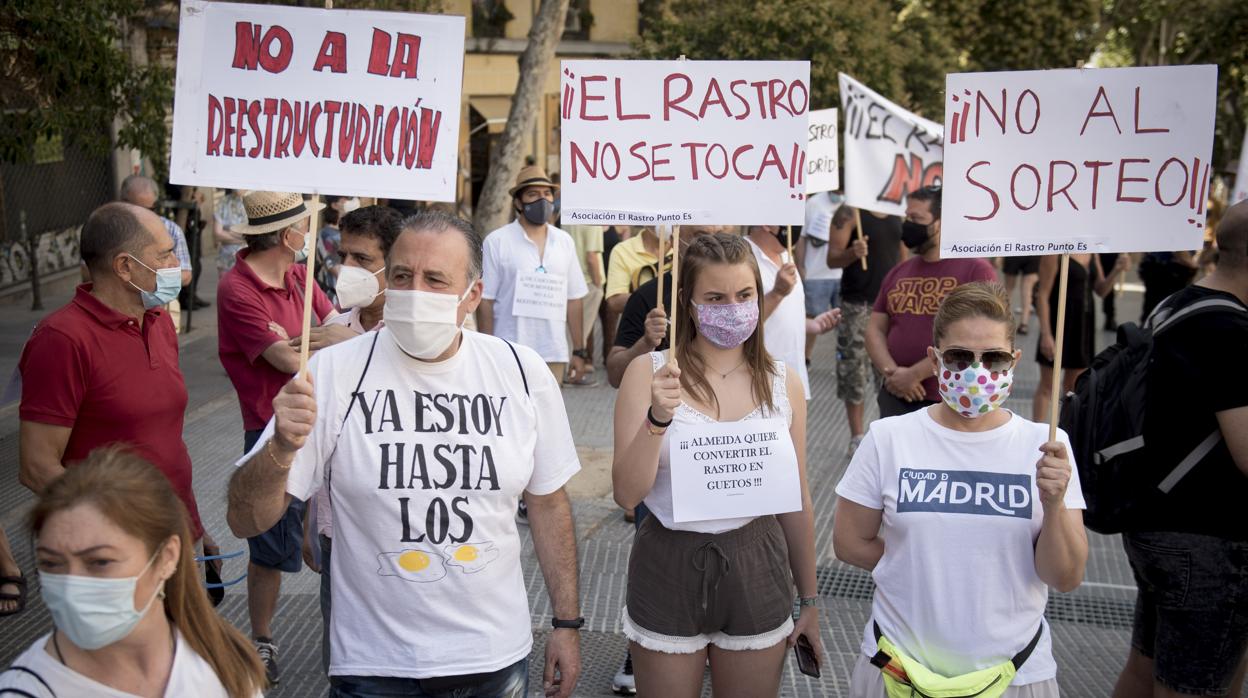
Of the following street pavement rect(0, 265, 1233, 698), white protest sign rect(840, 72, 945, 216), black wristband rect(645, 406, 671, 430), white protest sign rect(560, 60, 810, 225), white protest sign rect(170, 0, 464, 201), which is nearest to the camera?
white protest sign rect(170, 0, 464, 201)

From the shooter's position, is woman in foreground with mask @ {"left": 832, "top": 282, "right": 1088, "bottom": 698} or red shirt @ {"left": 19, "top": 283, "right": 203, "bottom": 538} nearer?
woman in foreground with mask @ {"left": 832, "top": 282, "right": 1088, "bottom": 698}

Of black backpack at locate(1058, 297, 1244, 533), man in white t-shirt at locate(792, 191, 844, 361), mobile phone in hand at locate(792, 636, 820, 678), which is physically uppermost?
man in white t-shirt at locate(792, 191, 844, 361)

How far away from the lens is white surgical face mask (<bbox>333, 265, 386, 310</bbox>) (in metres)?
4.69

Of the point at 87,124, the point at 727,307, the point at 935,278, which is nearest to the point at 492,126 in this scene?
the point at 87,124

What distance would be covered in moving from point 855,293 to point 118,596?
7384 millimetres

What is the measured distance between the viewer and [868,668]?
342cm

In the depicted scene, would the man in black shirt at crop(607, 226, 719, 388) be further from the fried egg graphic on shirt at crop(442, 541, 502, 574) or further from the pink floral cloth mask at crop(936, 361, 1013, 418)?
the fried egg graphic on shirt at crop(442, 541, 502, 574)

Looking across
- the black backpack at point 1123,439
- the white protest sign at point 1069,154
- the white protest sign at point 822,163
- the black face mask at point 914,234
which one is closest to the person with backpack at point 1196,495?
the black backpack at point 1123,439

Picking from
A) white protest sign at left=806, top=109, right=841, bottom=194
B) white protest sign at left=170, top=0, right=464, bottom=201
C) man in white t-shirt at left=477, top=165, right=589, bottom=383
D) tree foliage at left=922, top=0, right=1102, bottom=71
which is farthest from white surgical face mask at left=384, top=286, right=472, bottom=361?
tree foliage at left=922, top=0, right=1102, bottom=71

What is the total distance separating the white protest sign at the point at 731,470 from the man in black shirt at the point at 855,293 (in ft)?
16.4

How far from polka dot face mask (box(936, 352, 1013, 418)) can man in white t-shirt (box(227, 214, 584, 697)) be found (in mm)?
1109

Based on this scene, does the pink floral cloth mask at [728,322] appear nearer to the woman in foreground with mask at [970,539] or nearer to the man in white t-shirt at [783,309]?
the woman in foreground with mask at [970,539]

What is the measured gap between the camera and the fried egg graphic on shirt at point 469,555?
3.05 m

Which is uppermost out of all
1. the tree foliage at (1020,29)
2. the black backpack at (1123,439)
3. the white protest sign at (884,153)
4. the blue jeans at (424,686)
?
the tree foliage at (1020,29)
